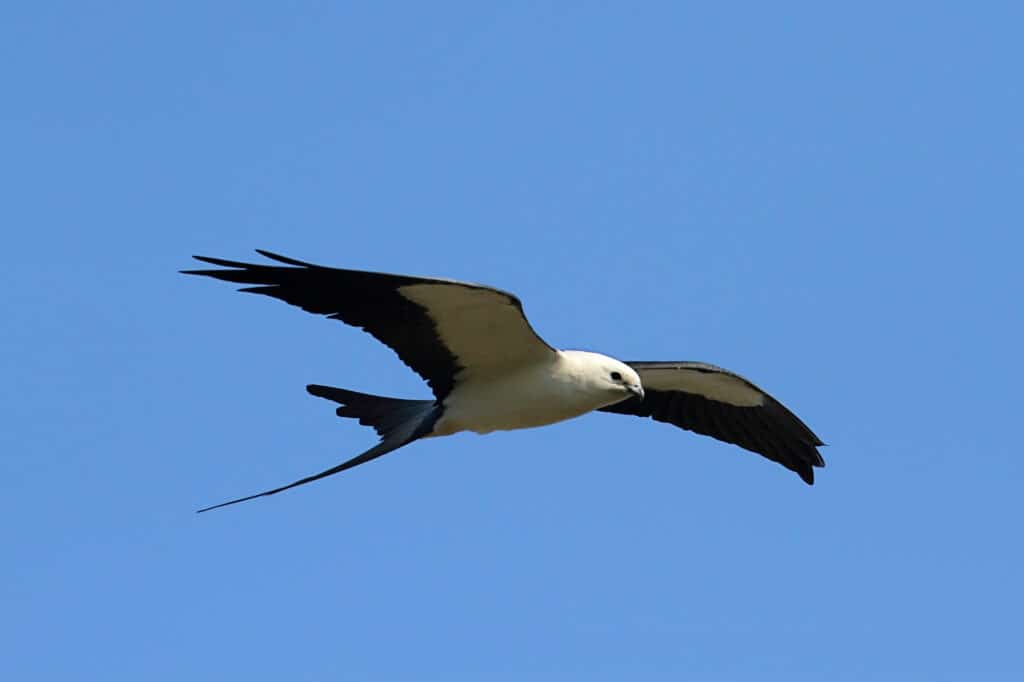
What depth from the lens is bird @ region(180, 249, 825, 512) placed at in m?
10.0

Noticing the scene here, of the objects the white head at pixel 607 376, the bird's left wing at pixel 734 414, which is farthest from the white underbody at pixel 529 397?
the bird's left wing at pixel 734 414

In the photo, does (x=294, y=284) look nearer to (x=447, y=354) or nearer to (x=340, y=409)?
(x=447, y=354)

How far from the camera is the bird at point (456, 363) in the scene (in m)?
10.0

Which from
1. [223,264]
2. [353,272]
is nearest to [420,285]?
[353,272]

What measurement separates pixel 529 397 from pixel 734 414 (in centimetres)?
274

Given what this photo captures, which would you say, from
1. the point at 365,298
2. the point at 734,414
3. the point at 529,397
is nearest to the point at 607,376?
the point at 529,397

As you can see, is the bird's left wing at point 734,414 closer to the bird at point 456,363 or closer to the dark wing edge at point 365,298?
the bird at point 456,363

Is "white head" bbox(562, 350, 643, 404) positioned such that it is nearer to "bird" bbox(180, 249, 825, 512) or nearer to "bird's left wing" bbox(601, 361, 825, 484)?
"bird" bbox(180, 249, 825, 512)

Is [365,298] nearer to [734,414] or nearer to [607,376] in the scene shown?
[607,376]

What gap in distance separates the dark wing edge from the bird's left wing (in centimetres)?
229

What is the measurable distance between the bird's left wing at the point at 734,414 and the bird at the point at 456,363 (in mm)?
37

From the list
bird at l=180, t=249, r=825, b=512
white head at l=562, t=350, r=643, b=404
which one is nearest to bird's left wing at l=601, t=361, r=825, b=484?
bird at l=180, t=249, r=825, b=512

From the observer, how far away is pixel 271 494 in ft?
32.5

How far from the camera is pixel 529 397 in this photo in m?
11.0
